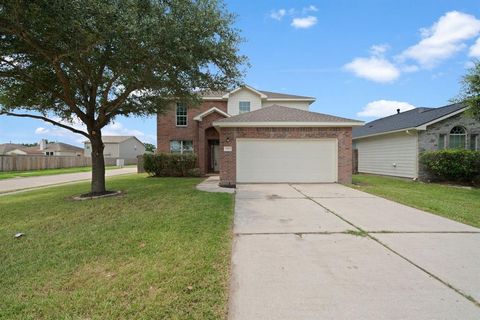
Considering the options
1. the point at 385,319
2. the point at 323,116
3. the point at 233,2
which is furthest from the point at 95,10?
the point at 323,116

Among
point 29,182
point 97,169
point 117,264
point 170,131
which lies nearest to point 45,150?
point 29,182

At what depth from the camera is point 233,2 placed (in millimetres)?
9547

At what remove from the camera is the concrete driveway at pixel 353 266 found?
9.31ft

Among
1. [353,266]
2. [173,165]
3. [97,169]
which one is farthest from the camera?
[173,165]

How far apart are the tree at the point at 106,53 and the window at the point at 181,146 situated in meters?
8.12

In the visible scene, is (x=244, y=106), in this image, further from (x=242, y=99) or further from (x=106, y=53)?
(x=106, y=53)

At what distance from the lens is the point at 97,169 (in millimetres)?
10805

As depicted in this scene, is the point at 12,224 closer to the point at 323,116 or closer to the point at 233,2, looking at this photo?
the point at 233,2

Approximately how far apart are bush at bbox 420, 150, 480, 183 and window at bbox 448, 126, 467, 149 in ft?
5.97

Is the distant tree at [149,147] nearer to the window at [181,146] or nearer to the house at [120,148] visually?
the house at [120,148]

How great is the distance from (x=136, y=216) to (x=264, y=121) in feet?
25.0

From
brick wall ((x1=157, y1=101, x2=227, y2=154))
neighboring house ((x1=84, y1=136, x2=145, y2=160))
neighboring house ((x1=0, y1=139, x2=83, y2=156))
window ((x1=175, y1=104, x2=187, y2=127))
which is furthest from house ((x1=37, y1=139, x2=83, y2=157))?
window ((x1=175, y1=104, x2=187, y2=127))

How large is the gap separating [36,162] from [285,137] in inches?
1113

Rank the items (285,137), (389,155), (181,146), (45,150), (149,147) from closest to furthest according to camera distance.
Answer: (285,137) → (389,155) → (181,146) → (45,150) → (149,147)
